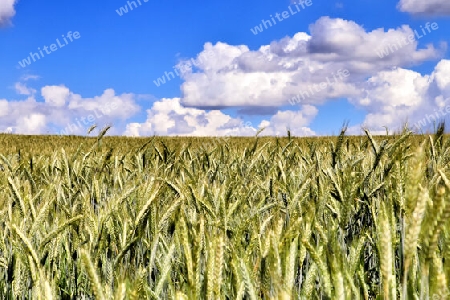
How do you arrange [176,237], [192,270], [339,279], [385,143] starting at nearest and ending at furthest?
[339,279] → [192,270] → [176,237] → [385,143]

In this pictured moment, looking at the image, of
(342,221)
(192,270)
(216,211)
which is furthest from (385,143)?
(192,270)

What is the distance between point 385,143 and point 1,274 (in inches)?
67.2

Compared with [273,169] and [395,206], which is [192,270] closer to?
[395,206]

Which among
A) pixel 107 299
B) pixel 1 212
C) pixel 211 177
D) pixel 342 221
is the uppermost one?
pixel 211 177

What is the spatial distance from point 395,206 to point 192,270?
3.77 feet

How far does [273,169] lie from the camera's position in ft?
10.1

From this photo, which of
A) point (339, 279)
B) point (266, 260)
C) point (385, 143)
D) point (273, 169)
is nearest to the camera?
point (339, 279)

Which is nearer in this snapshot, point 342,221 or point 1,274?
point 342,221

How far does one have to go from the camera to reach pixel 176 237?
5.22ft

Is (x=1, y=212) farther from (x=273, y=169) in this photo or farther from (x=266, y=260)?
(x=273, y=169)

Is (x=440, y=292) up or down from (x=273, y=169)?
down

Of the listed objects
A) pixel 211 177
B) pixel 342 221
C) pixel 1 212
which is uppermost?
pixel 211 177

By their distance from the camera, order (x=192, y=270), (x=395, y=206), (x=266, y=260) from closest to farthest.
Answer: (x=192, y=270)
(x=266, y=260)
(x=395, y=206)

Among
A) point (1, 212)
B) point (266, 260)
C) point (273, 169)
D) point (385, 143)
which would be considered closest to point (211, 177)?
point (273, 169)
